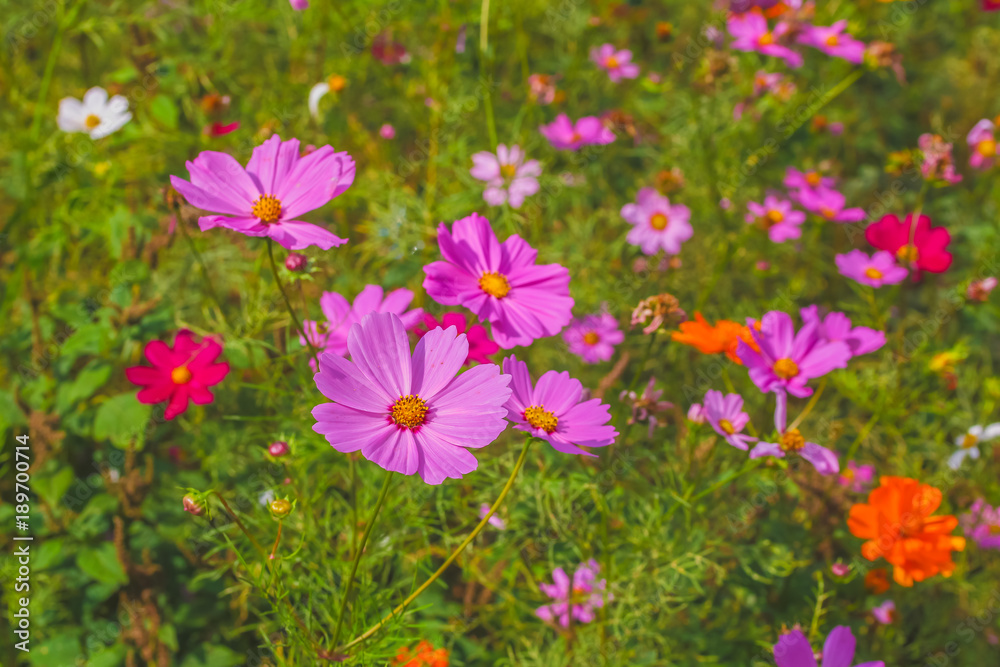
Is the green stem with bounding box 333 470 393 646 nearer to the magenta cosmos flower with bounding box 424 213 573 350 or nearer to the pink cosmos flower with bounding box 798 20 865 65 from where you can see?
the magenta cosmos flower with bounding box 424 213 573 350

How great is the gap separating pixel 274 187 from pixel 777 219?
133 cm

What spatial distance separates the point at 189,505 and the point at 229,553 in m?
0.65

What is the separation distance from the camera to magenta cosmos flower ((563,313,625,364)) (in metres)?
1.49

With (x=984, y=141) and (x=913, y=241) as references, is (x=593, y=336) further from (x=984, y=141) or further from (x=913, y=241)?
(x=984, y=141)

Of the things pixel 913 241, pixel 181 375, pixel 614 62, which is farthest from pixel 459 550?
pixel 614 62

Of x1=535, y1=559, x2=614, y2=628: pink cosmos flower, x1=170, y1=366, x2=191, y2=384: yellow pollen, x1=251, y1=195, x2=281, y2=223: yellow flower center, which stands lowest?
x1=535, y1=559, x2=614, y2=628: pink cosmos flower

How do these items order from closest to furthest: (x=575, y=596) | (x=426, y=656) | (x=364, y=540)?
(x=364, y=540), (x=426, y=656), (x=575, y=596)

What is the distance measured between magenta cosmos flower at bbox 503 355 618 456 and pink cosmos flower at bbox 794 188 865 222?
46.0 inches

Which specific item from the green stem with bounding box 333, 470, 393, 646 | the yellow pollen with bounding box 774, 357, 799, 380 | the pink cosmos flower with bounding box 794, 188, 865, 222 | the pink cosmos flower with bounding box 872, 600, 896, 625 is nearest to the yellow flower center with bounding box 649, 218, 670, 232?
the pink cosmos flower with bounding box 794, 188, 865, 222

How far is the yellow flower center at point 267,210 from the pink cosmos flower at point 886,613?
4.11 ft

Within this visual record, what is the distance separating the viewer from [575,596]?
1238 mm

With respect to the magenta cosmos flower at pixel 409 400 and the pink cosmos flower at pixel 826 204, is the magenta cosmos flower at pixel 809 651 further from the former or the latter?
the pink cosmos flower at pixel 826 204

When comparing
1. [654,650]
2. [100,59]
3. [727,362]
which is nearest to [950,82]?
[727,362]

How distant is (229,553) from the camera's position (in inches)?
51.9
